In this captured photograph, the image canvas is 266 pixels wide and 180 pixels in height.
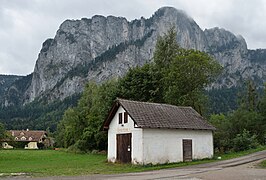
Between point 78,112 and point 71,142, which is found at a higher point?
point 78,112

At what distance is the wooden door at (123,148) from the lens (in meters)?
27.4

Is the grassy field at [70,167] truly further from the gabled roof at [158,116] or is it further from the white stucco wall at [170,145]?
the gabled roof at [158,116]

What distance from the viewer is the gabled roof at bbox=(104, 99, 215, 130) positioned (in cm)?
2664

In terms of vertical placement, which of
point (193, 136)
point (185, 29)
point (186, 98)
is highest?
point (185, 29)

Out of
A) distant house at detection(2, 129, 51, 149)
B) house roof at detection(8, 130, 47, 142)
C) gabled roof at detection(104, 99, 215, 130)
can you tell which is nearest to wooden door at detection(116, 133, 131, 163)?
gabled roof at detection(104, 99, 215, 130)

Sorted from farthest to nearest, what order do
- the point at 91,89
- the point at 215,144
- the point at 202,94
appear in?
the point at 91,89, the point at 202,94, the point at 215,144

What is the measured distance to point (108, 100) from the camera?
45.2 metres

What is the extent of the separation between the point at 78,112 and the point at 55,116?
116 m

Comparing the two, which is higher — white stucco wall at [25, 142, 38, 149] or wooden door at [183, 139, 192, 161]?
wooden door at [183, 139, 192, 161]

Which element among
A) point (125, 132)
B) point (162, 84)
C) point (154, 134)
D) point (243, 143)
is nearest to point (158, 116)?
point (154, 134)

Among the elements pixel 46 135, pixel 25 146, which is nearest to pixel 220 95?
pixel 46 135

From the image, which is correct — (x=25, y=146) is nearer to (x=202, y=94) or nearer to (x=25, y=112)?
(x=202, y=94)

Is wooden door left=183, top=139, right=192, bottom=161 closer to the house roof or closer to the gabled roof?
the gabled roof

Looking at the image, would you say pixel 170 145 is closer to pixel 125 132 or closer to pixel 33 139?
pixel 125 132
